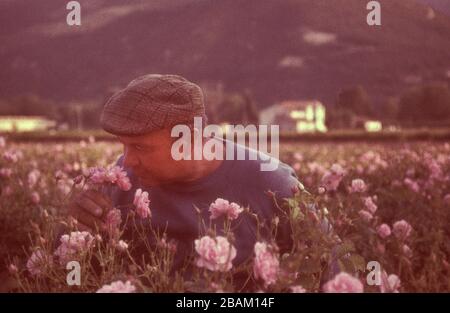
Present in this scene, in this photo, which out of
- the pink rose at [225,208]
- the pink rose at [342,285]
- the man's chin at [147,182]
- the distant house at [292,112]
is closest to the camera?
the pink rose at [342,285]

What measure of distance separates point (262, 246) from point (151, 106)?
40.8 inches

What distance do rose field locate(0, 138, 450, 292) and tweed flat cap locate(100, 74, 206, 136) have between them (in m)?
0.26

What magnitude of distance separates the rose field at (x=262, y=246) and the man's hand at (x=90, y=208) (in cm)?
5

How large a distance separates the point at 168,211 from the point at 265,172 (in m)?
0.48

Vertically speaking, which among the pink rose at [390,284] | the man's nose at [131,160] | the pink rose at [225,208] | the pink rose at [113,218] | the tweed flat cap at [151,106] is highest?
the tweed flat cap at [151,106]

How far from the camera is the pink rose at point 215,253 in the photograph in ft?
5.00

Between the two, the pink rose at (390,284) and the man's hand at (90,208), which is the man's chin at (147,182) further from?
the pink rose at (390,284)

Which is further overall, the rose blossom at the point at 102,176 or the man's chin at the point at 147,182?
the man's chin at the point at 147,182

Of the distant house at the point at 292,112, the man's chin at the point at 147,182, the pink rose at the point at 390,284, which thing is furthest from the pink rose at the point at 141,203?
the distant house at the point at 292,112

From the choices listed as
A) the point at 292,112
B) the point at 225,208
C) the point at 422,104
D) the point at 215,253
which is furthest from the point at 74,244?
the point at 292,112

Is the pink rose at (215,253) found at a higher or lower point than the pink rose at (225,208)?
lower

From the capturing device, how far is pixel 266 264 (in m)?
1.54

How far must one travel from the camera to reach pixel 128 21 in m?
3.66
